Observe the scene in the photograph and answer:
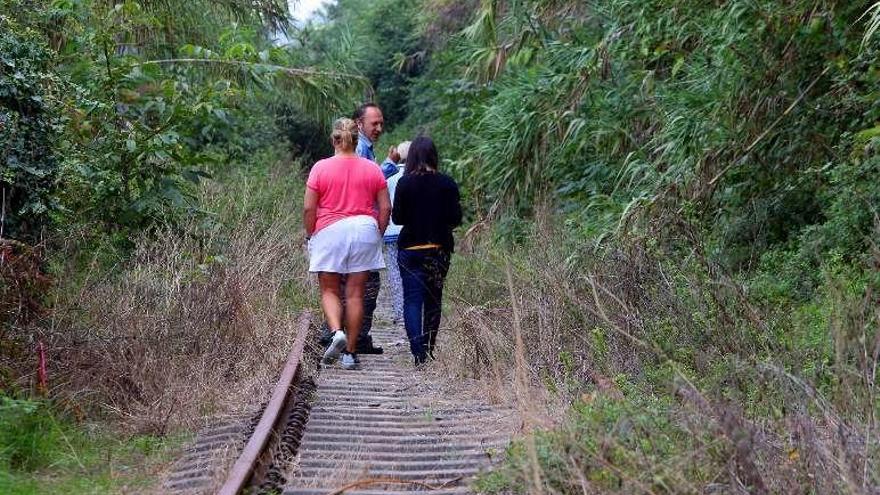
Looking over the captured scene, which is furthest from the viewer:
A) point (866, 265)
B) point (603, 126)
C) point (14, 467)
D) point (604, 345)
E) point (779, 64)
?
point (603, 126)

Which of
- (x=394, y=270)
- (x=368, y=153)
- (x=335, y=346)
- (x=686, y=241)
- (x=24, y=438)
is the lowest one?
(x=335, y=346)

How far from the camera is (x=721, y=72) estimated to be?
35.2 ft

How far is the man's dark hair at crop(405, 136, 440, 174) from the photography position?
31.5 feet

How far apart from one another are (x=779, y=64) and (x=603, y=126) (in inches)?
160

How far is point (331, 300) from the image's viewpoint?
9547 millimetres

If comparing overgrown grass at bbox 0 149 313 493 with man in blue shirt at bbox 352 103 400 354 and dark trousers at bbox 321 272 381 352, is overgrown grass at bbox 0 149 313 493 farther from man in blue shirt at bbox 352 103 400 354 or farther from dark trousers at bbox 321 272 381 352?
man in blue shirt at bbox 352 103 400 354

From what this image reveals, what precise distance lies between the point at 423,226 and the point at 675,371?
4700mm

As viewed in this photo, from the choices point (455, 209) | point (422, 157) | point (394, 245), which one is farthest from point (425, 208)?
point (394, 245)

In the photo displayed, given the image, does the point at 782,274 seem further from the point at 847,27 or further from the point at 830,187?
the point at 847,27

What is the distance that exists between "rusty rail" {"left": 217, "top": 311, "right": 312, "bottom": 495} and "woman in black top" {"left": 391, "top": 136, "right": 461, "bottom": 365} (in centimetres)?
98

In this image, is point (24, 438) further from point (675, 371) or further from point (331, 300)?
point (331, 300)

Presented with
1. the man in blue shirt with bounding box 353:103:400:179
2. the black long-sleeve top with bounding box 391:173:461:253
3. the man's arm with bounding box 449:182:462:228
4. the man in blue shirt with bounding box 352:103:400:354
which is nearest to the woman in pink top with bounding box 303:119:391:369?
the black long-sleeve top with bounding box 391:173:461:253

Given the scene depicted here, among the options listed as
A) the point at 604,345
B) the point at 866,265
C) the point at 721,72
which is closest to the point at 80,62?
the point at 721,72

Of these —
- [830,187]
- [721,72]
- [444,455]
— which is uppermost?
[721,72]
